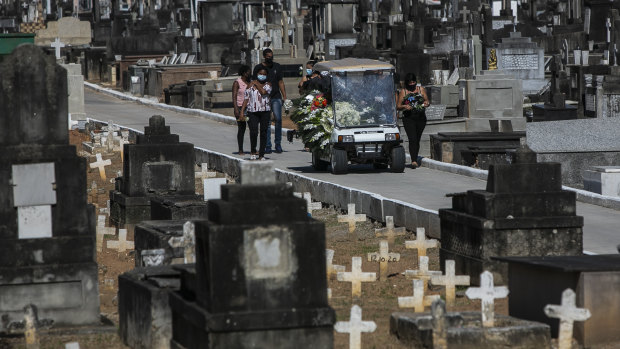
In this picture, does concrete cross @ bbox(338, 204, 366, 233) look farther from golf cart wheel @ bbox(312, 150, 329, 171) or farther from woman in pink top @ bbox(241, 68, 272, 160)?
woman in pink top @ bbox(241, 68, 272, 160)

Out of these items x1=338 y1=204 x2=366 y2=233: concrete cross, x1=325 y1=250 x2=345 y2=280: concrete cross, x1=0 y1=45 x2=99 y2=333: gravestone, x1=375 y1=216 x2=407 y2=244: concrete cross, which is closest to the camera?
x1=0 y1=45 x2=99 y2=333: gravestone

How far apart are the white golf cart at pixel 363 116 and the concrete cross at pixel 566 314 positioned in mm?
11921

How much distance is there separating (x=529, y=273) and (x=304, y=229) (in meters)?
2.56

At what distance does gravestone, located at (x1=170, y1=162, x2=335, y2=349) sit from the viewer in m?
7.75

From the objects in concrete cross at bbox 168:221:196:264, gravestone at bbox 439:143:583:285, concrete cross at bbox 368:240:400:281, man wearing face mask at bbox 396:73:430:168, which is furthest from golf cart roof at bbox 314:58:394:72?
concrete cross at bbox 168:221:196:264

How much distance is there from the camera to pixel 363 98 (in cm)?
2077

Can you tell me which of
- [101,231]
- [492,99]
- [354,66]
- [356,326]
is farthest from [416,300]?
[492,99]

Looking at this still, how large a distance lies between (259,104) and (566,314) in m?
14.1

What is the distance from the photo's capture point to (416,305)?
10430 millimetres

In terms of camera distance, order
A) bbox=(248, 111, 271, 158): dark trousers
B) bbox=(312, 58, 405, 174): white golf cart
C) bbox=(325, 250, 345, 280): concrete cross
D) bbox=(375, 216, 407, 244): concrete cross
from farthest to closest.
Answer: bbox=(248, 111, 271, 158): dark trousers
bbox=(312, 58, 405, 174): white golf cart
bbox=(375, 216, 407, 244): concrete cross
bbox=(325, 250, 345, 280): concrete cross

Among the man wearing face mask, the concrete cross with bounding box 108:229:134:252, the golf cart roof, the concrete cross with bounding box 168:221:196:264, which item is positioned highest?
the golf cart roof

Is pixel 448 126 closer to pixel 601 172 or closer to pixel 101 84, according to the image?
pixel 601 172

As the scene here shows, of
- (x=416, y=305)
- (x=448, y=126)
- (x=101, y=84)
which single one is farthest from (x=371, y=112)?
(x=101, y=84)

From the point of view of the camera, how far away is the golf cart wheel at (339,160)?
20734mm
